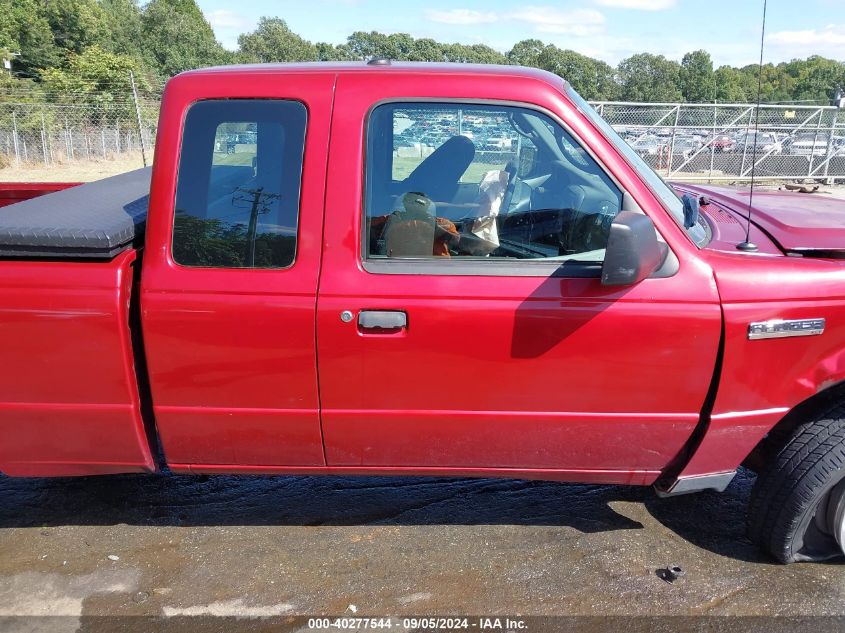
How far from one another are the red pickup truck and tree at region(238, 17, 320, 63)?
86.4 m

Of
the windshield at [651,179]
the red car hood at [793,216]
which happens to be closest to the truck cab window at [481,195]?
the windshield at [651,179]

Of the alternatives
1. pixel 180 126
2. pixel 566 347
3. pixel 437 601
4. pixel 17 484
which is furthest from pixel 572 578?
pixel 17 484

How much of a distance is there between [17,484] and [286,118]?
103 inches

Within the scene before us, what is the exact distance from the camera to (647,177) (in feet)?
9.11

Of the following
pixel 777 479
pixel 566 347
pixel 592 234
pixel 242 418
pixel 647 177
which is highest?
pixel 647 177

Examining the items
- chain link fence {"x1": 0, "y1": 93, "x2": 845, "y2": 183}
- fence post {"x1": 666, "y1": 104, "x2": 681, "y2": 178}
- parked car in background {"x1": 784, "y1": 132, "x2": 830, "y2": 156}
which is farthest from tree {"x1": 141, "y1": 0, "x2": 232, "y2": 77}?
parked car in background {"x1": 784, "y1": 132, "x2": 830, "y2": 156}

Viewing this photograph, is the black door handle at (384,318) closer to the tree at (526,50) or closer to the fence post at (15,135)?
the fence post at (15,135)

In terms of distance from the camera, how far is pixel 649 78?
48094 mm

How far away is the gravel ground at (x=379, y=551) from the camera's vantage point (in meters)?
2.84

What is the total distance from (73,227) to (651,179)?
7.34 ft

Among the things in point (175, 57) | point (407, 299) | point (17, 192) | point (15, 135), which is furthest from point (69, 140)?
point (175, 57)

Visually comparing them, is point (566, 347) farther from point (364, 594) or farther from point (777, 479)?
point (364, 594)

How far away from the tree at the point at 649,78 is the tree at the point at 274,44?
43239 millimetres

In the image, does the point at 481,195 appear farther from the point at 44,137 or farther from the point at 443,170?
the point at 44,137
